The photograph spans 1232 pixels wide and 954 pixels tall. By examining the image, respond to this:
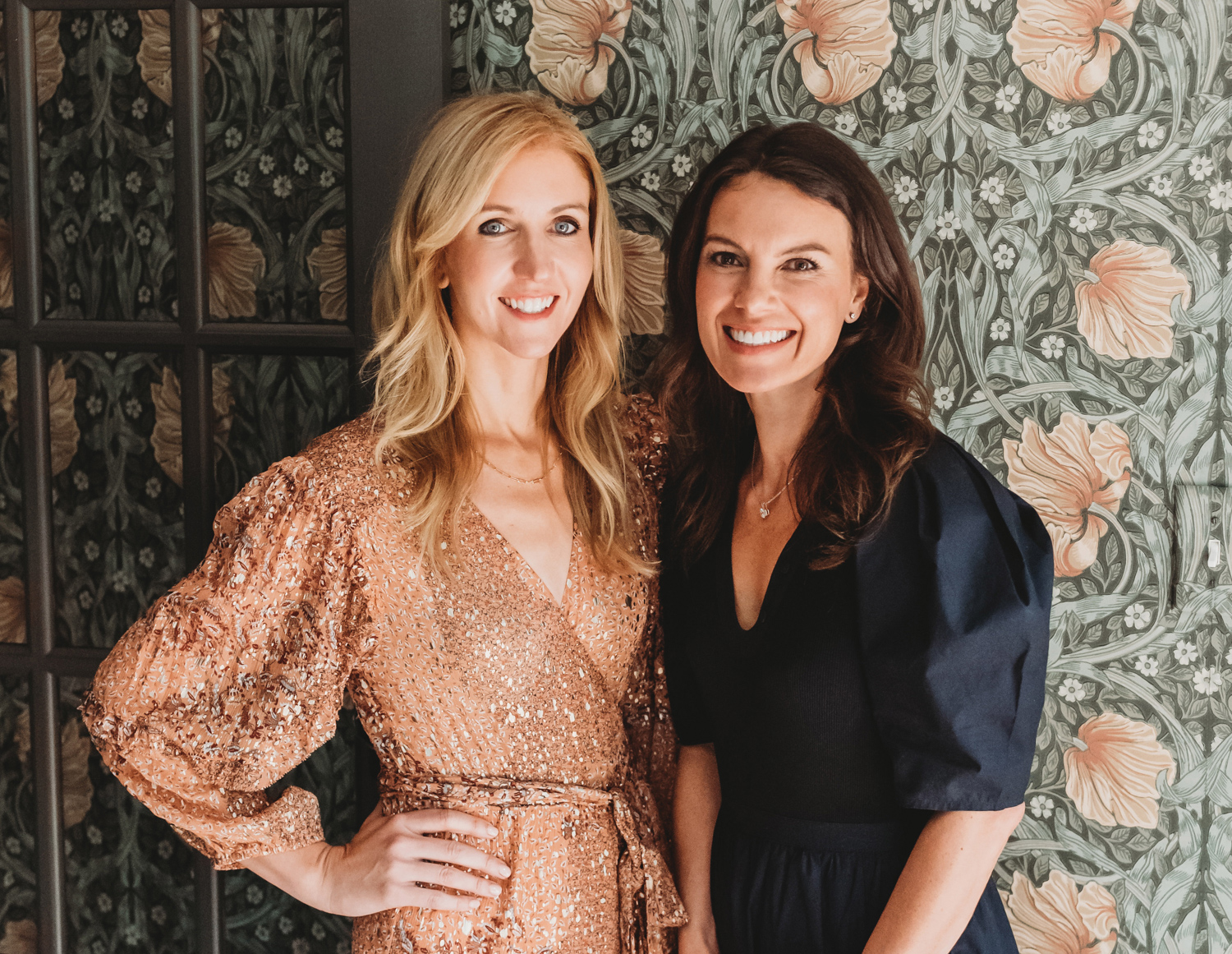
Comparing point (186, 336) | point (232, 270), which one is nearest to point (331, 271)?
point (232, 270)

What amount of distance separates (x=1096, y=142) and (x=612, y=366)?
85cm

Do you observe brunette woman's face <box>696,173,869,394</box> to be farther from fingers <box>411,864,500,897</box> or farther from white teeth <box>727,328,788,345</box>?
fingers <box>411,864,500,897</box>

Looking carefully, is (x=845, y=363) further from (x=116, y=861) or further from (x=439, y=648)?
(x=116, y=861)

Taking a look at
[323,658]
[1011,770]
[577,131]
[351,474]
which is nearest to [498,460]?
[351,474]

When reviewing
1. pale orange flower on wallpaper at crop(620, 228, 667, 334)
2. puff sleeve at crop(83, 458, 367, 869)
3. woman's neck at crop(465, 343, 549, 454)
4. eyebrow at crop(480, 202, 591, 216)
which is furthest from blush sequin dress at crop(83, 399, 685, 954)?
pale orange flower on wallpaper at crop(620, 228, 667, 334)

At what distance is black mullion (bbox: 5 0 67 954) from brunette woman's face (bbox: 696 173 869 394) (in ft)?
4.12

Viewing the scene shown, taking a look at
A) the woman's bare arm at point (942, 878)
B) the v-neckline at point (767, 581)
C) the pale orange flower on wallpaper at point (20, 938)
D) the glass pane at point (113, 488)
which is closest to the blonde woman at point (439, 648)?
the v-neckline at point (767, 581)

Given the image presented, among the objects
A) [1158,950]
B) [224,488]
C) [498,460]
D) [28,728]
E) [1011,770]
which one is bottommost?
[1158,950]

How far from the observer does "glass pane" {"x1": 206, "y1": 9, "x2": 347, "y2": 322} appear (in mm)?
1626

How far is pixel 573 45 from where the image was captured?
1648mm

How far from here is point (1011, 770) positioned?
112cm

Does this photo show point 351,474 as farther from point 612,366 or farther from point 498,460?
point 612,366

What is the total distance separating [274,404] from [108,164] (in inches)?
20.4

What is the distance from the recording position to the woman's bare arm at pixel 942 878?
114 centimetres
